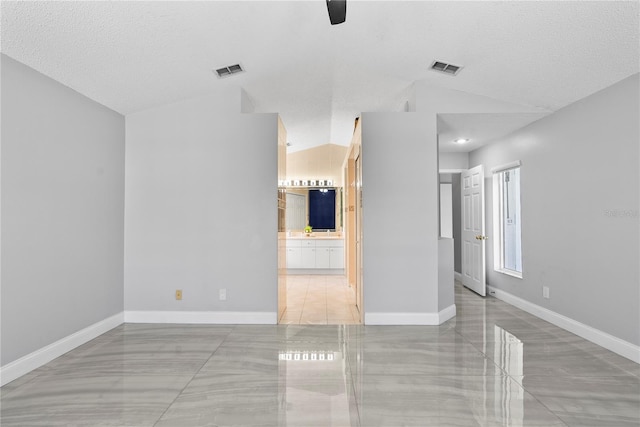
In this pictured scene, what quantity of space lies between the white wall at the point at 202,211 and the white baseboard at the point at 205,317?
0.04 ft

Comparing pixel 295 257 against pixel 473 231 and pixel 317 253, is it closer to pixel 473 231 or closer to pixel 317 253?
pixel 317 253

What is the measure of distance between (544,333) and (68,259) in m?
4.72

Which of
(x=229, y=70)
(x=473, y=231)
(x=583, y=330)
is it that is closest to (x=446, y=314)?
(x=583, y=330)

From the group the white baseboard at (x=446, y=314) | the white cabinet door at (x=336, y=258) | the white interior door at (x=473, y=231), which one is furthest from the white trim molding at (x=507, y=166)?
the white cabinet door at (x=336, y=258)

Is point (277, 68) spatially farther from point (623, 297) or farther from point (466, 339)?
point (623, 297)

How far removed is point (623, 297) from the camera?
115 inches

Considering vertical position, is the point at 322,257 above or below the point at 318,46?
below

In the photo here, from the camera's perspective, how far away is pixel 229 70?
3482mm

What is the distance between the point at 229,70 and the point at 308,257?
4.45 m

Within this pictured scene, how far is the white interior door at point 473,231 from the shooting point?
5.14 metres

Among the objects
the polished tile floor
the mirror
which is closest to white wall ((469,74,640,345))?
the polished tile floor

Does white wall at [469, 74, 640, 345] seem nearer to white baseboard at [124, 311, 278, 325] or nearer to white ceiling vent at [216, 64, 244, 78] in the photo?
white baseboard at [124, 311, 278, 325]

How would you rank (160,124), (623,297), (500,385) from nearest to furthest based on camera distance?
1. (500,385)
2. (623,297)
3. (160,124)

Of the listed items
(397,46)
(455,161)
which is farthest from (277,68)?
(455,161)
